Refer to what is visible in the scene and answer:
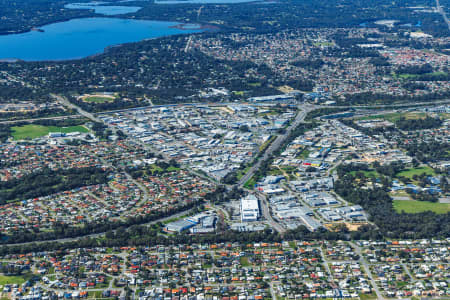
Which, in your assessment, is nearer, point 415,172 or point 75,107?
point 415,172

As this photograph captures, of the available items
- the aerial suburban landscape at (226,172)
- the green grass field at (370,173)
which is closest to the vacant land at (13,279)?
the aerial suburban landscape at (226,172)

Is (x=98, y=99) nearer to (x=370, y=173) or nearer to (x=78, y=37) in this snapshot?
(x=370, y=173)

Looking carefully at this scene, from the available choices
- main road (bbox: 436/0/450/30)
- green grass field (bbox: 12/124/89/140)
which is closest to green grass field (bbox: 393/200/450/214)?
green grass field (bbox: 12/124/89/140)

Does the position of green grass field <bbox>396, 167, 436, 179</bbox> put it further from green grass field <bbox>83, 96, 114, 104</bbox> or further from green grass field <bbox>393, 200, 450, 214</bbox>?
green grass field <bbox>83, 96, 114, 104</bbox>

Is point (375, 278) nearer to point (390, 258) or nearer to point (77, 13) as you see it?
point (390, 258)

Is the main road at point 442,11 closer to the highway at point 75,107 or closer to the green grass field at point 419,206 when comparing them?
the highway at point 75,107

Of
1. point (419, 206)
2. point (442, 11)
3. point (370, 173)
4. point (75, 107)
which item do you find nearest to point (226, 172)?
point (370, 173)
